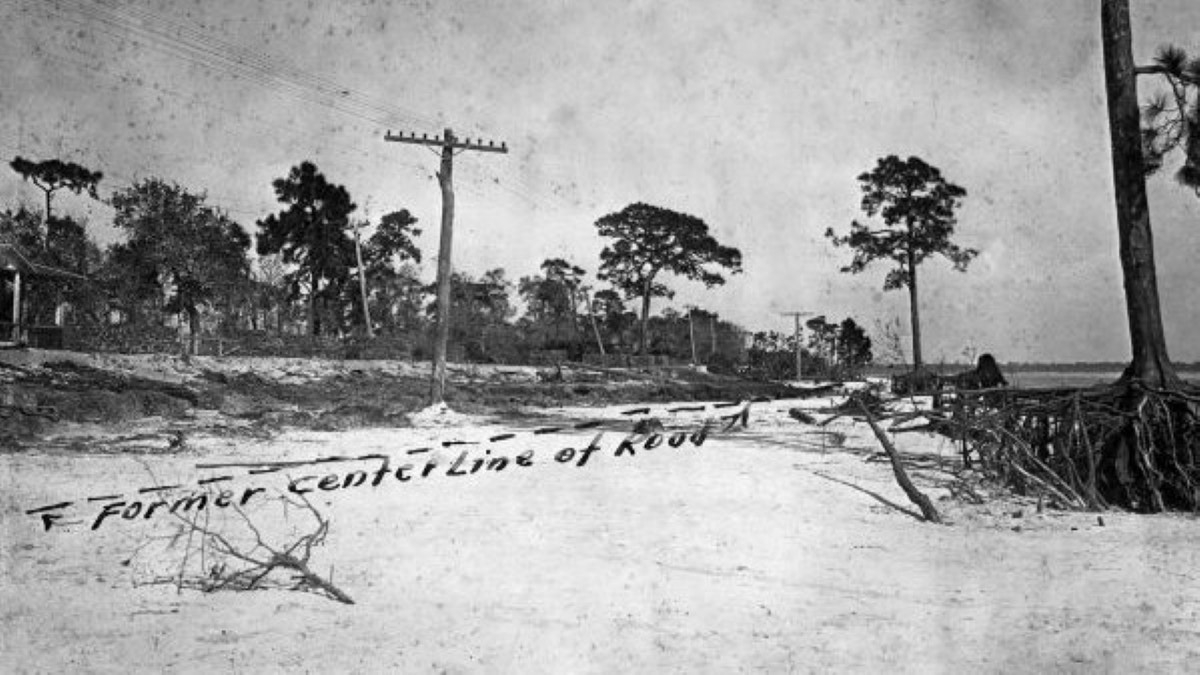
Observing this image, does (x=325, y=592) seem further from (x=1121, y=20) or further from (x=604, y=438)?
(x=1121, y=20)

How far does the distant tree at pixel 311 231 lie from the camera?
4425 centimetres

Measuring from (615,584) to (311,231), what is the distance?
42.9 m

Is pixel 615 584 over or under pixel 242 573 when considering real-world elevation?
under

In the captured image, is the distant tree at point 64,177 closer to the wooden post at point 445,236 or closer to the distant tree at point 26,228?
the distant tree at point 26,228

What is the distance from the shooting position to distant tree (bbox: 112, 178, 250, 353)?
29828mm

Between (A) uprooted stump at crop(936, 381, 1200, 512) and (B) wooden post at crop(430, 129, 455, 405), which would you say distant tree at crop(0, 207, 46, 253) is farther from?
(A) uprooted stump at crop(936, 381, 1200, 512)

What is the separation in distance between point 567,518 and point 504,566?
1.61 metres

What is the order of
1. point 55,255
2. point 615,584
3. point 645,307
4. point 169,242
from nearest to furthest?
1. point 615,584
2. point 169,242
3. point 55,255
4. point 645,307

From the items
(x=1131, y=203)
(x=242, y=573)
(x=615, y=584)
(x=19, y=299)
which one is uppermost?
(x=19, y=299)

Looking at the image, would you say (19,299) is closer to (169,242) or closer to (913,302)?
(169,242)

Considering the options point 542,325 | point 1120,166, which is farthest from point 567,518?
point 542,325

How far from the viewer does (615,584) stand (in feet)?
17.1

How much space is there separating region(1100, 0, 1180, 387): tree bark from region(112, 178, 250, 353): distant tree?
28902 mm

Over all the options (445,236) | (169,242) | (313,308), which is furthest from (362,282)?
(445,236)
